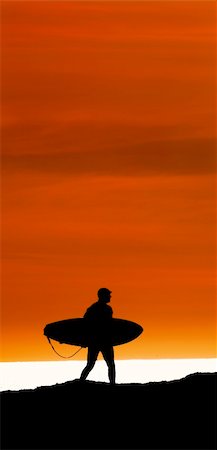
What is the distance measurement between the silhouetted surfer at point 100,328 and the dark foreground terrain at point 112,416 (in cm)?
88

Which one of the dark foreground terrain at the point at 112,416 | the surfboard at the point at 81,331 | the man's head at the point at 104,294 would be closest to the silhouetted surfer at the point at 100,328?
the man's head at the point at 104,294

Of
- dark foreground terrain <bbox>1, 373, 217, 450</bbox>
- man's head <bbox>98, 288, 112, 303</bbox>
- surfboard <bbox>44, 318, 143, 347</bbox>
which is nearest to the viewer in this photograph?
dark foreground terrain <bbox>1, 373, 217, 450</bbox>

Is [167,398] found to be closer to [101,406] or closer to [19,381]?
[101,406]

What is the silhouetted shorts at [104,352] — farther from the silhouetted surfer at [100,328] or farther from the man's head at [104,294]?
the man's head at [104,294]

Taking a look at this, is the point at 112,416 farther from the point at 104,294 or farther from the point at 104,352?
the point at 104,294

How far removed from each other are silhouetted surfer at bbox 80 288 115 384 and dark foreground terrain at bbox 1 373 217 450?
0.88 meters

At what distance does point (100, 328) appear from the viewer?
69.6 ft

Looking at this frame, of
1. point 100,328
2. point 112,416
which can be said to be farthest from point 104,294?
point 112,416

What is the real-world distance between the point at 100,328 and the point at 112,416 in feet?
10.2

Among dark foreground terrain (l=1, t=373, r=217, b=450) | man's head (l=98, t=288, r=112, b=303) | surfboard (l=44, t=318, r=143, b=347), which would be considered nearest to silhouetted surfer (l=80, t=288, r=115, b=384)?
man's head (l=98, t=288, r=112, b=303)

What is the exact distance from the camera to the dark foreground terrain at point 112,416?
17172 mm

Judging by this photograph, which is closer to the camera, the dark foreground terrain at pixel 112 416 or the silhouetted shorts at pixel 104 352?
the dark foreground terrain at pixel 112 416

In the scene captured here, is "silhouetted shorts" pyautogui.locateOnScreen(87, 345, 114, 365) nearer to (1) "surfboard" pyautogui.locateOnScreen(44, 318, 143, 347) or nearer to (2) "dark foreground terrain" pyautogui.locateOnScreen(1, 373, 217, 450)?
(1) "surfboard" pyautogui.locateOnScreen(44, 318, 143, 347)

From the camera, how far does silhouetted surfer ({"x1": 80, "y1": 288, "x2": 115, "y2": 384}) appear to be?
69.2ft
